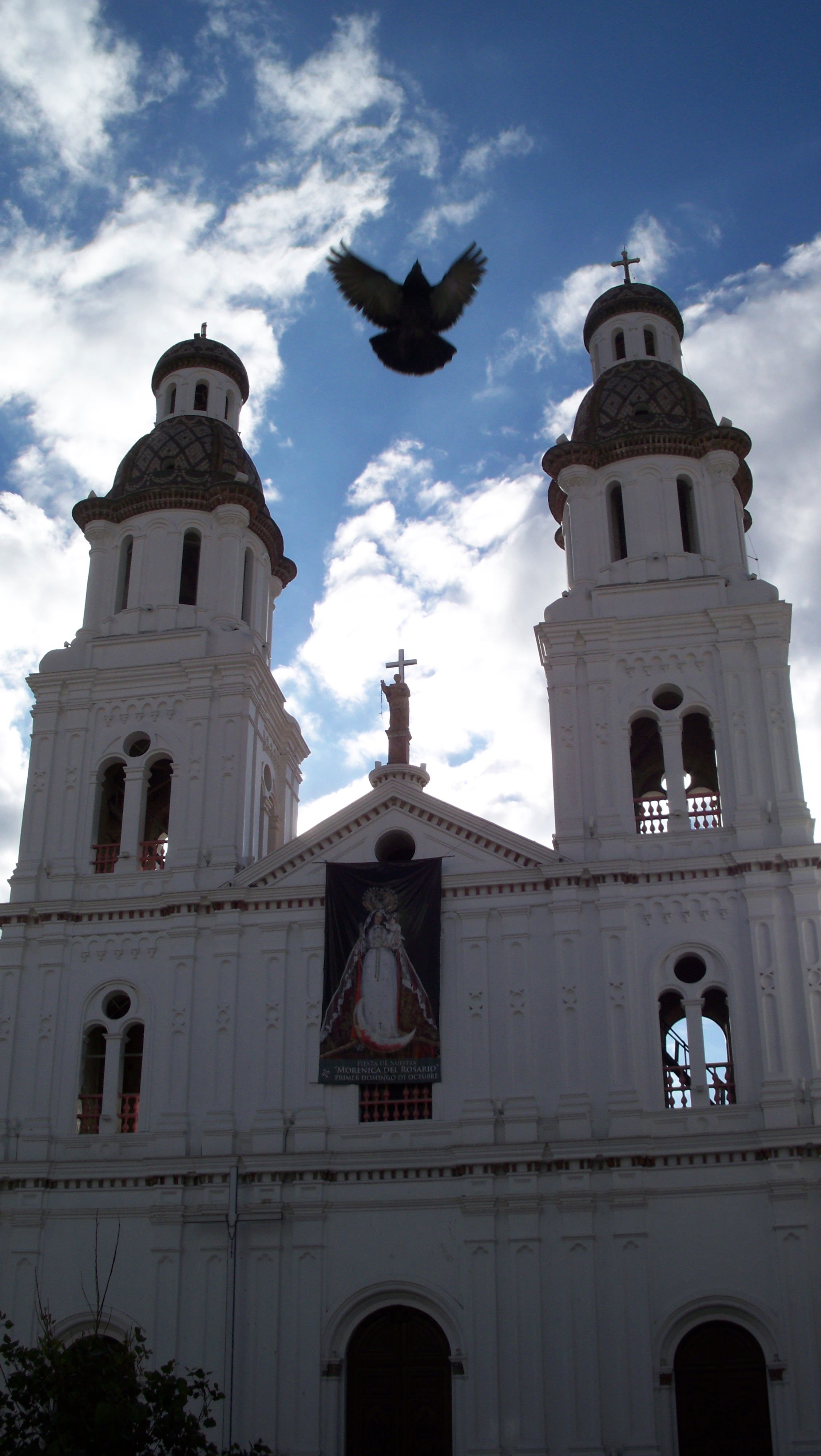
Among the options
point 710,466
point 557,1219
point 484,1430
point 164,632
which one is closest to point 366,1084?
point 557,1219

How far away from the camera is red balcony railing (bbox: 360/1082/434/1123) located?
2422 centimetres

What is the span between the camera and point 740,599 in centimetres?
2773

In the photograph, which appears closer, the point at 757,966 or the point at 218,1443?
the point at 218,1443

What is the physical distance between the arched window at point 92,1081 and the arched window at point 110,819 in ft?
10.2

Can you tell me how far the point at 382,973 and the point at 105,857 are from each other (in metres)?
6.45

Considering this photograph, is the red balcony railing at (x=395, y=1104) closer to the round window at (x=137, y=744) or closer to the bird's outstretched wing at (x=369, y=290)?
the round window at (x=137, y=744)

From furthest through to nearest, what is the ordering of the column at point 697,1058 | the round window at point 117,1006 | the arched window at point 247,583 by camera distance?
the arched window at point 247,583
the round window at point 117,1006
the column at point 697,1058

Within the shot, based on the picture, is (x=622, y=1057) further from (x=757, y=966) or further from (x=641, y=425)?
(x=641, y=425)

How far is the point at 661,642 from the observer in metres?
27.6

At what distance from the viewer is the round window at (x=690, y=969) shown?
81.1ft

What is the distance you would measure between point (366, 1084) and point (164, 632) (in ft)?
34.0

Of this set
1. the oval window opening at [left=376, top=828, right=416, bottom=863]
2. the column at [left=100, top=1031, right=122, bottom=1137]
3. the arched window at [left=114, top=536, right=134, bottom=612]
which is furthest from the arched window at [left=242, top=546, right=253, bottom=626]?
the column at [left=100, top=1031, right=122, bottom=1137]

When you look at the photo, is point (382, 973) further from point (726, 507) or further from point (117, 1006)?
point (726, 507)

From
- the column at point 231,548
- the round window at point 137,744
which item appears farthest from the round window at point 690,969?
the column at point 231,548
